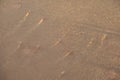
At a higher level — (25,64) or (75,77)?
(25,64)

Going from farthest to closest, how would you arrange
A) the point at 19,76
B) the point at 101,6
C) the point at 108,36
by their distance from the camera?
the point at 101,6
the point at 108,36
the point at 19,76

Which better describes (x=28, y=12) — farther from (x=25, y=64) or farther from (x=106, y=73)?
(x=106, y=73)

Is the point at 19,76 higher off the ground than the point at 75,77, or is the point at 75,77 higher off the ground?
the point at 19,76

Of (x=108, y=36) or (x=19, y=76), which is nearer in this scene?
(x=19, y=76)

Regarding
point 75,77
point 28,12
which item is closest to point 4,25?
point 28,12

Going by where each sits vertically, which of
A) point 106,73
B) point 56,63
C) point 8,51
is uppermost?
point 8,51

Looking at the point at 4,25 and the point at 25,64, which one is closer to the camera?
the point at 25,64

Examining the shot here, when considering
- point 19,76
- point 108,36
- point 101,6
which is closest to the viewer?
point 19,76

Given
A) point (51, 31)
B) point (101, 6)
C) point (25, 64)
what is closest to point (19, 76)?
point (25, 64)

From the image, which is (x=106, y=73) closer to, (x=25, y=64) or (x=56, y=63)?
(x=56, y=63)
